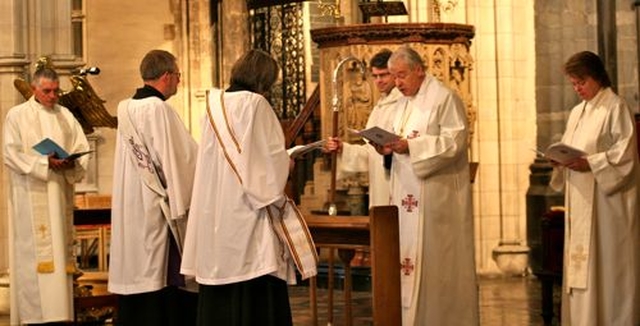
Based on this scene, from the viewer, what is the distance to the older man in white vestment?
8.48 metres

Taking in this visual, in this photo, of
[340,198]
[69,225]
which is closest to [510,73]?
[340,198]

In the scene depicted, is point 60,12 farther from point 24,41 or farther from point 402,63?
point 402,63

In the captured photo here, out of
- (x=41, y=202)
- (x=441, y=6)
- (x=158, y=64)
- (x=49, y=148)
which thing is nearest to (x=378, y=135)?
(x=158, y=64)

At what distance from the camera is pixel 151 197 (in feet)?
28.0

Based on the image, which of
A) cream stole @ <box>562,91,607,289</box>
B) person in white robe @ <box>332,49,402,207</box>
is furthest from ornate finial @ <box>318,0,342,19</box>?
cream stole @ <box>562,91,607,289</box>

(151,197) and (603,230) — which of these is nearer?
(151,197)

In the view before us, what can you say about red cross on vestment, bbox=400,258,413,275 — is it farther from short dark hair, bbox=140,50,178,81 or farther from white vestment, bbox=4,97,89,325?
white vestment, bbox=4,97,89,325

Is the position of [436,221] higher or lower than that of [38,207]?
lower

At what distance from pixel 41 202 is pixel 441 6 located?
5727 millimetres

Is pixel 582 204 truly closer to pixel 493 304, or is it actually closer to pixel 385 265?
pixel 385 265

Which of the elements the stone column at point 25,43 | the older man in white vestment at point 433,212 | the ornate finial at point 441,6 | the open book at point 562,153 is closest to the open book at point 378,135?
the older man in white vestment at point 433,212

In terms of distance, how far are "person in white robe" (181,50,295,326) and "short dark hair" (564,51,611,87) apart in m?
1.91

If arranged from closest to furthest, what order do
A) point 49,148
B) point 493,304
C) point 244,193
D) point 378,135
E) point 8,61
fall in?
point 244,193 → point 378,135 → point 49,148 → point 8,61 → point 493,304

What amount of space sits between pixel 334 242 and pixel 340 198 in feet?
18.0
